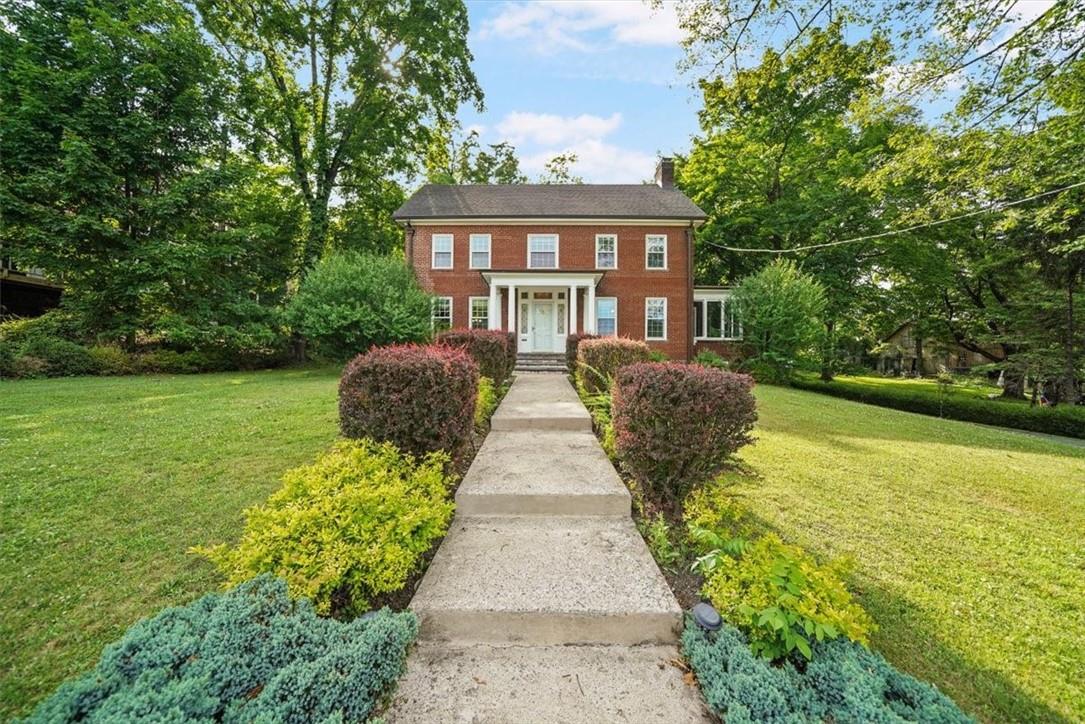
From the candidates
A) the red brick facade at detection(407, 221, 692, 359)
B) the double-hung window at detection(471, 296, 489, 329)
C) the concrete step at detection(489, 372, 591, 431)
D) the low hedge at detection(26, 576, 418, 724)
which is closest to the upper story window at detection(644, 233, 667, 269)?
the red brick facade at detection(407, 221, 692, 359)

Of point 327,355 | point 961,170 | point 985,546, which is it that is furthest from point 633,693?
point 327,355

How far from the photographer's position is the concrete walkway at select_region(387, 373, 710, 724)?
185 centimetres

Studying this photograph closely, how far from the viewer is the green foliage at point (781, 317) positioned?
15.0 m

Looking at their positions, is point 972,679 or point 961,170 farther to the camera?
point 961,170

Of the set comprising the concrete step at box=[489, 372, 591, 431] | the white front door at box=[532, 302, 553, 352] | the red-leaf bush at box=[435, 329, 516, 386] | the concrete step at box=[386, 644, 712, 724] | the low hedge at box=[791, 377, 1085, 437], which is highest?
the white front door at box=[532, 302, 553, 352]

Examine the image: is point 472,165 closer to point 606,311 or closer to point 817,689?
point 606,311

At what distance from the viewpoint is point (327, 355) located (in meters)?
14.0

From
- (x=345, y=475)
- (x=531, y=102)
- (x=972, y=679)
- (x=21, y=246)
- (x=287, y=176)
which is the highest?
(x=287, y=176)

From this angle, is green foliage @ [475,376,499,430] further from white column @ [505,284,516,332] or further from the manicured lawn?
white column @ [505,284,516,332]

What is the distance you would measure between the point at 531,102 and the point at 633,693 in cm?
1042

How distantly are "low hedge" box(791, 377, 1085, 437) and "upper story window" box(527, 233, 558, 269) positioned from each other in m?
11.0

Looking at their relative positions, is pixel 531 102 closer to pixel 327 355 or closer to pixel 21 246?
pixel 327 355

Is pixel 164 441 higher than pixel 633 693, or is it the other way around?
pixel 164 441

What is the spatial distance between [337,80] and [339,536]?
926 inches
